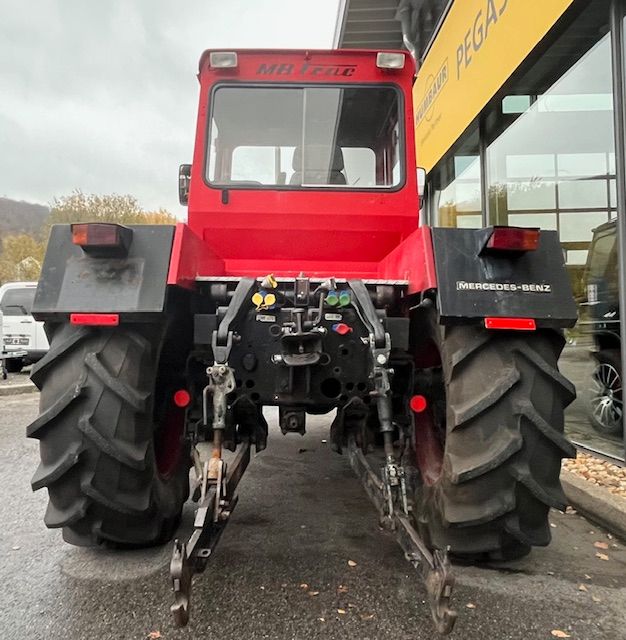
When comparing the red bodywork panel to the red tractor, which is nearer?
the red tractor

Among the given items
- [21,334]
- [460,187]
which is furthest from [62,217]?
[460,187]

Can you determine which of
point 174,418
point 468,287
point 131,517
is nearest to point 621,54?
point 468,287

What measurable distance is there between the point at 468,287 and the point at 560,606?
5.15 ft

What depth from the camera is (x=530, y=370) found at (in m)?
2.71

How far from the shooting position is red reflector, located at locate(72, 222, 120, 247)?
2.70 m

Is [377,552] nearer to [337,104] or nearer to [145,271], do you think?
[145,271]

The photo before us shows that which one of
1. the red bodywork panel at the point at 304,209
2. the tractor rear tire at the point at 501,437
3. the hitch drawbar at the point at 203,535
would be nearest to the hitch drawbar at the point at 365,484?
the hitch drawbar at the point at 203,535

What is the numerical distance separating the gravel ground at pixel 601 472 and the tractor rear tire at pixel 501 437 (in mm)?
1841

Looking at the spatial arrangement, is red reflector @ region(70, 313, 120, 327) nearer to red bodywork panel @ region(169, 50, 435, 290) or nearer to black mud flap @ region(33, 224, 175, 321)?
black mud flap @ region(33, 224, 175, 321)

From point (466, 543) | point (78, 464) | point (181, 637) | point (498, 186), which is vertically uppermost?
point (498, 186)

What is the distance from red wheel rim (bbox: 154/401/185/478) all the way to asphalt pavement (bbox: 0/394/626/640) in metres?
0.45

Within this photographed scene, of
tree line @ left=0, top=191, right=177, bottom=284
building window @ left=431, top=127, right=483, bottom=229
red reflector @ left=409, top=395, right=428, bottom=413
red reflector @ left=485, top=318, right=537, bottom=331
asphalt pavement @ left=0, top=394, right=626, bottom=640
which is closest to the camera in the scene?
asphalt pavement @ left=0, top=394, right=626, bottom=640

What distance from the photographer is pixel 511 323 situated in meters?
2.64

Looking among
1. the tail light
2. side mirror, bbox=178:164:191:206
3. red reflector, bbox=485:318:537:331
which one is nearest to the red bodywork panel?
side mirror, bbox=178:164:191:206
